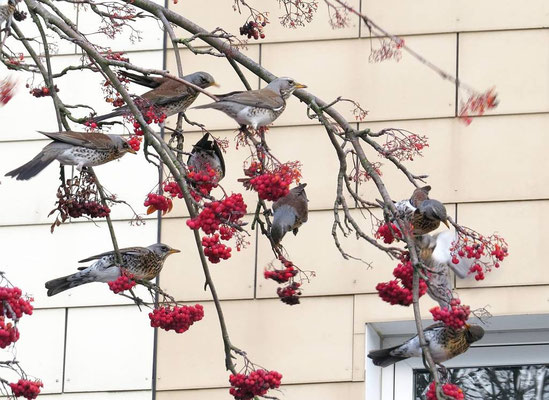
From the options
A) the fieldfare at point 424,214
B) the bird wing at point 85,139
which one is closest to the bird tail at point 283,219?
the fieldfare at point 424,214

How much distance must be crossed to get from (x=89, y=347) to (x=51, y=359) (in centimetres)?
22

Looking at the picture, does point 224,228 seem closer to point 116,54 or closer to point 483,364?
point 116,54

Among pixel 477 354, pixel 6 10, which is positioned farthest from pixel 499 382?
pixel 6 10

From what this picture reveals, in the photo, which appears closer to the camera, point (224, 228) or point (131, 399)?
point (224, 228)

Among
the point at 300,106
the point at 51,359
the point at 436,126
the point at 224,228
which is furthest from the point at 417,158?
the point at 224,228

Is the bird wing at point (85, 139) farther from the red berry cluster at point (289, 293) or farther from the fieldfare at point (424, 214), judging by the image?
the fieldfare at point (424, 214)

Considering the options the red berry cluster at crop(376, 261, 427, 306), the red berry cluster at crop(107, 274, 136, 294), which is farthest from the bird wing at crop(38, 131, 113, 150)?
the red berry cluster at crop(376, 261, 427, 306)

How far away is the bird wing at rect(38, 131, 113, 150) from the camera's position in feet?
20.7

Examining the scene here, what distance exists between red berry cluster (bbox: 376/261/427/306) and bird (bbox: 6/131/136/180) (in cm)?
135

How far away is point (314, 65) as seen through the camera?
8.73 m

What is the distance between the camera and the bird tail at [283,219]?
691cm

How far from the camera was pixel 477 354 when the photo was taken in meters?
8.55

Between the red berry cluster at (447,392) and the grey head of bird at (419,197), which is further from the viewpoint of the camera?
the grey head of bird at (419,197)

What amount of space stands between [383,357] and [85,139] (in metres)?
A: 2.14
